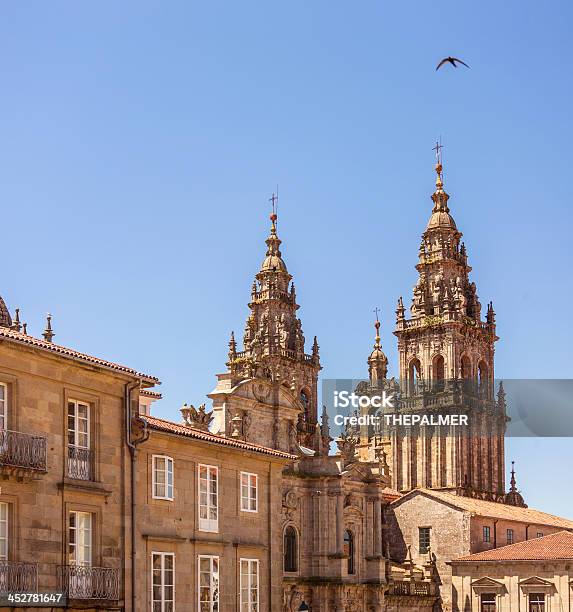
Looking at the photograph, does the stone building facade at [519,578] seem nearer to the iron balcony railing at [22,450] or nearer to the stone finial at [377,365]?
the stone finial at [377,365]

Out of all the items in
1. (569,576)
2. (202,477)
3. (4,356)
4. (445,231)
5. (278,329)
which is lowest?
(569,576)

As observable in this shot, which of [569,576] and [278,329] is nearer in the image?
[569,576]

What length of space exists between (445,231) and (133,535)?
69.7 m

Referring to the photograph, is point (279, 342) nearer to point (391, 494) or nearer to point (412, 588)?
point (391, 494)

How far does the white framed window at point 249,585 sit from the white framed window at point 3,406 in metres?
11.3

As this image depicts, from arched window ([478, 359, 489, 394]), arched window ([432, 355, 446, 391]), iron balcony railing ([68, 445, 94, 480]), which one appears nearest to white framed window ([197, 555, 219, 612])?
iron balcony railing ([68, 445, 94, 480])

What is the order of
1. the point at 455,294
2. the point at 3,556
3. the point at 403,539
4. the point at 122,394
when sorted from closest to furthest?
the point at 3,556 → the point at 122,394 → the point at 403,539 → the point at 455,294

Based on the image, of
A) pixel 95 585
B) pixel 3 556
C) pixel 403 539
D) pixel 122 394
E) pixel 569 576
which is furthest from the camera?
pixel 403 539

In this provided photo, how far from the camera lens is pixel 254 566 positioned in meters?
37.4

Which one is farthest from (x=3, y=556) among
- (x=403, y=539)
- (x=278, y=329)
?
(x=278, y=329)

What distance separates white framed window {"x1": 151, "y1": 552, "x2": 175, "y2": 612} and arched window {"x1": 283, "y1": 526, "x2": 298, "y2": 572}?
3579 cm

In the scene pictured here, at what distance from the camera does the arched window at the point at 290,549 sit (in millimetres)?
68812

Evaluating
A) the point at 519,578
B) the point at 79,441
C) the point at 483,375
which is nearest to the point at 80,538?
the point at 79,441

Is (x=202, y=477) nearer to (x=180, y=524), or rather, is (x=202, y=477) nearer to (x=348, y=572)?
(x=180, y=524)
